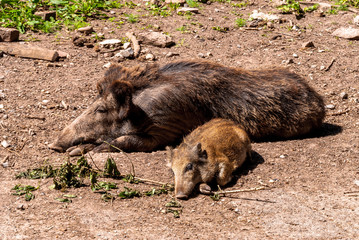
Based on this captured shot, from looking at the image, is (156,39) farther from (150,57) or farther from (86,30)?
(86,30)

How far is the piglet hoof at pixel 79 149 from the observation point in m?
6.34

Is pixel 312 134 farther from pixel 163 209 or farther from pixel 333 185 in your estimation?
pixel 163 209

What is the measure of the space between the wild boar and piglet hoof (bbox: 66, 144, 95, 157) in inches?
51.5

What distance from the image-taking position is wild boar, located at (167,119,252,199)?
5211mm

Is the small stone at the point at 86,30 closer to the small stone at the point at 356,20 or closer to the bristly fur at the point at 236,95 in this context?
the bristly fur at the point at 236,95

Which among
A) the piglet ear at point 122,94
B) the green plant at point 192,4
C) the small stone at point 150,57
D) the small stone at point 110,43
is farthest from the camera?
the green plant at point 192,4

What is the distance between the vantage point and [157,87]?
6.57 metres

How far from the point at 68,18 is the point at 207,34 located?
2.90m

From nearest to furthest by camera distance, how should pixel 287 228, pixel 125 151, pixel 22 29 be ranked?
pixel 287 228
pixel 125 151
pixel 22 29

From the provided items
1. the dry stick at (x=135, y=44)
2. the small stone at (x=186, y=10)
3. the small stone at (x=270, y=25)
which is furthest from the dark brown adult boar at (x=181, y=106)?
the small stone at (x=186, y=10)

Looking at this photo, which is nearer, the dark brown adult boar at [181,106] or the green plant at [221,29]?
the dark brown adult boar at [181,106]

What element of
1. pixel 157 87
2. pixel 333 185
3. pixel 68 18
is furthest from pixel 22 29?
pixel 333 185

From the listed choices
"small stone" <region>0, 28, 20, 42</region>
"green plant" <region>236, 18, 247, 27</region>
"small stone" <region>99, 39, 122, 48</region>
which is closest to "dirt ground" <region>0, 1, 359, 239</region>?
"green plant" <region>236, 18, 247, 27</region>

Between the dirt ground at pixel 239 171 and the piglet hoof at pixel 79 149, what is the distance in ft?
0.49
